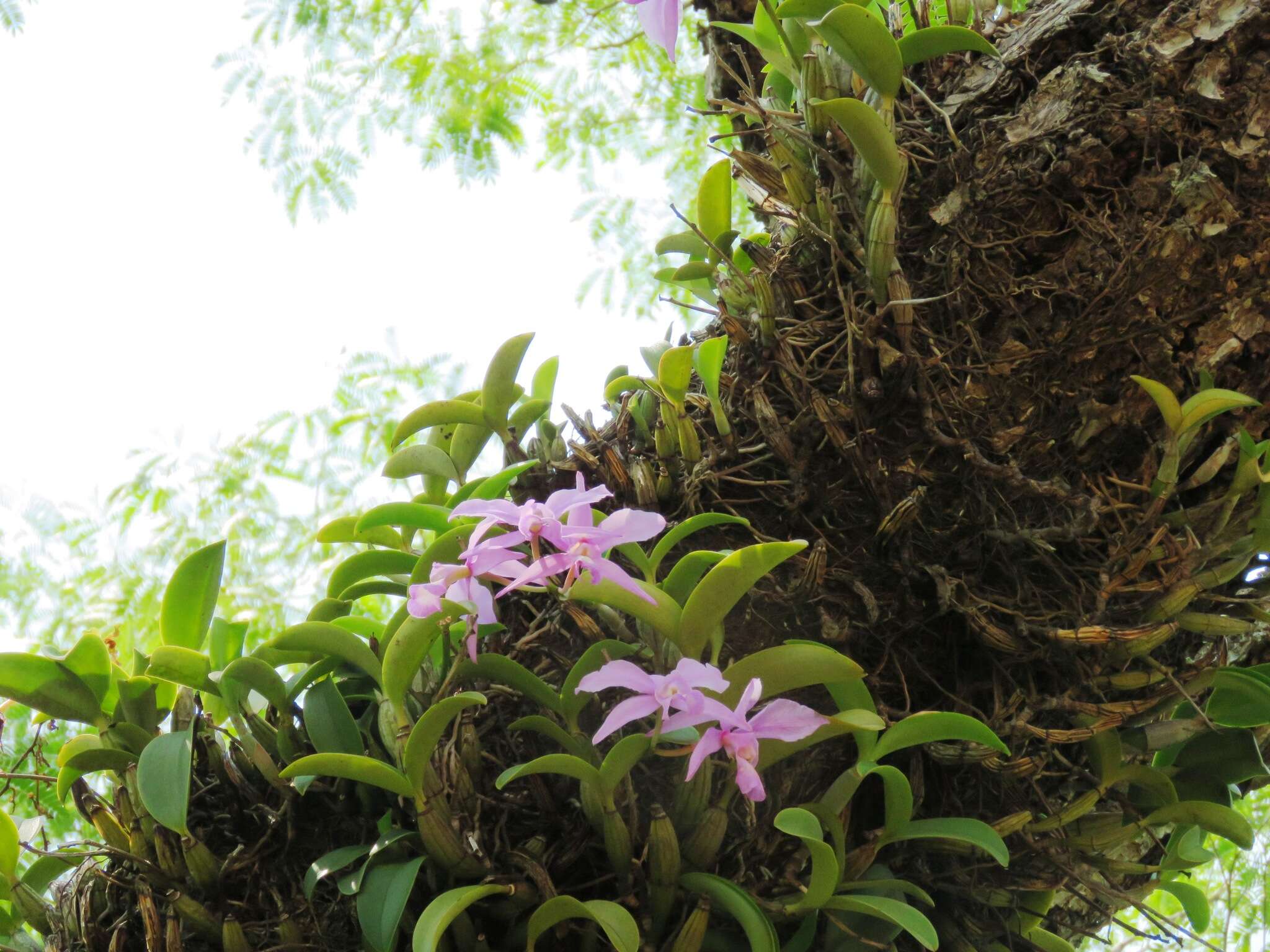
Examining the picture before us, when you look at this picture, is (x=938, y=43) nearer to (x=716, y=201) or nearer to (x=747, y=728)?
(x=716, y=201)

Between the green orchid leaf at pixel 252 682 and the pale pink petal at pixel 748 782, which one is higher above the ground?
the green orchid leaf at pixel 252 682

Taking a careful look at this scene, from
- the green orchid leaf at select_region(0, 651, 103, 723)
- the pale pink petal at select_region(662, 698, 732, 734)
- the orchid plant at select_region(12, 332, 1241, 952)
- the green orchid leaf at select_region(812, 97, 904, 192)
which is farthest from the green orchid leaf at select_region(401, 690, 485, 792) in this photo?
the green orchid leaf at select_region(812, 97, 904, 192)

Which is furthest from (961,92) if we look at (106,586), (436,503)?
(106,586)

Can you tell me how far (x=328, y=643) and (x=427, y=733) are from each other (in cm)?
11

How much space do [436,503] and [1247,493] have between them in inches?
23.2

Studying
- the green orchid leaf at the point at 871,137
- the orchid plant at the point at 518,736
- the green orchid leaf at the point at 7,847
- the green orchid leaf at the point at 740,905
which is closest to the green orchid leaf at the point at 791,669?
the orchid plant at the point at 518,736

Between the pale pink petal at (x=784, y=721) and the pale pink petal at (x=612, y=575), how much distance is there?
0.09 m

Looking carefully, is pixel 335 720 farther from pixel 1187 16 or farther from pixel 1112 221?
pixel 1187 16

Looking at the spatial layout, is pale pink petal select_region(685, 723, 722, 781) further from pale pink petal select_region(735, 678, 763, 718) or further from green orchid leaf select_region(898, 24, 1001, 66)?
green orchid leaf select_region(898, 24, 1001, 66)

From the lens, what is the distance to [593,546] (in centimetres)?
55

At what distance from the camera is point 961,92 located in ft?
2.38

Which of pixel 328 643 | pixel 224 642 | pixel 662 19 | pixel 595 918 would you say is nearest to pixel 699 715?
pixel 595 918

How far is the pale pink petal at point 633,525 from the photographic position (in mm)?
552

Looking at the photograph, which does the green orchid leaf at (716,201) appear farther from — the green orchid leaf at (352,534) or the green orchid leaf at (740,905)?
the green orchid leaf at (740,905)
